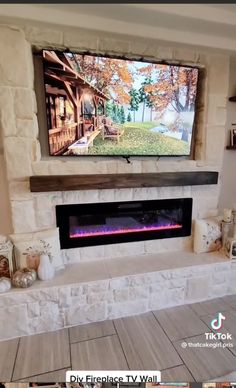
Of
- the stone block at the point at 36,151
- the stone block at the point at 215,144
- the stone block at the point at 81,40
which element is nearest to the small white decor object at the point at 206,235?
the stone block at the point at 215,144

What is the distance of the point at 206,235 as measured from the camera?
2.30 m

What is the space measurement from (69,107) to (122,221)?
3.57 ft

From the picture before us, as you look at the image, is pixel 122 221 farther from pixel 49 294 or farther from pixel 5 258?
pixel 5 258

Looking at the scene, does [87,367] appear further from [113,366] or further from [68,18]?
[68,18]

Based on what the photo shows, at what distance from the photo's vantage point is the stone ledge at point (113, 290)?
5.71 feet

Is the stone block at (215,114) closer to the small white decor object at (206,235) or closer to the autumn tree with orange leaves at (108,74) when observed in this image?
the autumn tree with orange leaves at (108,74)

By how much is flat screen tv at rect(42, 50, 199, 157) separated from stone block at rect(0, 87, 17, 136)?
25cm

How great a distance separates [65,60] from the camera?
1.82m

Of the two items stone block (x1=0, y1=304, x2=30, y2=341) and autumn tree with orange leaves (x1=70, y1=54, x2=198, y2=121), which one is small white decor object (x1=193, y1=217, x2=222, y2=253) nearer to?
autumn tree with orange leaves (x1=70, y1=54, x2=198, y2=121)

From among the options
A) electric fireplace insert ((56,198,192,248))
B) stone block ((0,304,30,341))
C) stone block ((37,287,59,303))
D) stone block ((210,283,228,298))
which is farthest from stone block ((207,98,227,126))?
stone block ((0,304,30,341))

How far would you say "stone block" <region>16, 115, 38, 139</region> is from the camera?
5.93 ft

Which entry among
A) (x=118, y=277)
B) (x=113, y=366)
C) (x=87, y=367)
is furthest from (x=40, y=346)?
(x=118, y=277)

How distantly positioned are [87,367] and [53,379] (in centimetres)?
21

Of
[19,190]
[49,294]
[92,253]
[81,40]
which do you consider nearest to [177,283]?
[92,253]
